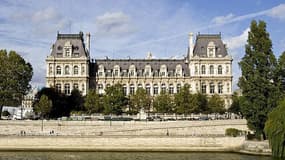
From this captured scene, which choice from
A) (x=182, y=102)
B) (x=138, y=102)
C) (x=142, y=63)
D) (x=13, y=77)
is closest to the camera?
(x=13, y=77)

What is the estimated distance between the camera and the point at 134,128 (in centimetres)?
5544

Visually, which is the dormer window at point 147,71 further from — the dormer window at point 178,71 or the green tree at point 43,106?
the green tree at point 43,106

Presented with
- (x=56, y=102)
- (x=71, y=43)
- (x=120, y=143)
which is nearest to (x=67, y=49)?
(x=71, y=43)

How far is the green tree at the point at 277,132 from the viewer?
38875 millimetres

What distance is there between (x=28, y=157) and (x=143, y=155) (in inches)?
423

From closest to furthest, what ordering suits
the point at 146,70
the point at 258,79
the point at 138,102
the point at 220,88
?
the point at 258,79
the point at 138,102
the point at 220,88
the point at 146,70

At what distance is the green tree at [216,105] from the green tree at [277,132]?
32675 millimetres

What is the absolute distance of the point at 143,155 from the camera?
44.2 m

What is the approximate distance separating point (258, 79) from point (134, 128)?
54.5 feet

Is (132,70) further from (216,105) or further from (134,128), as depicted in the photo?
(134,128)

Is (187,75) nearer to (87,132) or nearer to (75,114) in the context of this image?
(75,114)

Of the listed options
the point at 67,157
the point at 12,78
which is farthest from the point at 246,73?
the point at 12,78

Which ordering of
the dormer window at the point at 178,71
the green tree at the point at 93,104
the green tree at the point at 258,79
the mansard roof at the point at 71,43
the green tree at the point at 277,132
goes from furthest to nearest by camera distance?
the dormer window at the point at 178,71
the mansard roof at the point at 71,43
the green tree at the point at 93,104
the green tree at the point at 258,79
the green tree at the point at 277,132

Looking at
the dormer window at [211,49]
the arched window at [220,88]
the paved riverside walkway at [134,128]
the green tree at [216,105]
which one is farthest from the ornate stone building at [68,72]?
the paved riverside walkway at [134,128]
